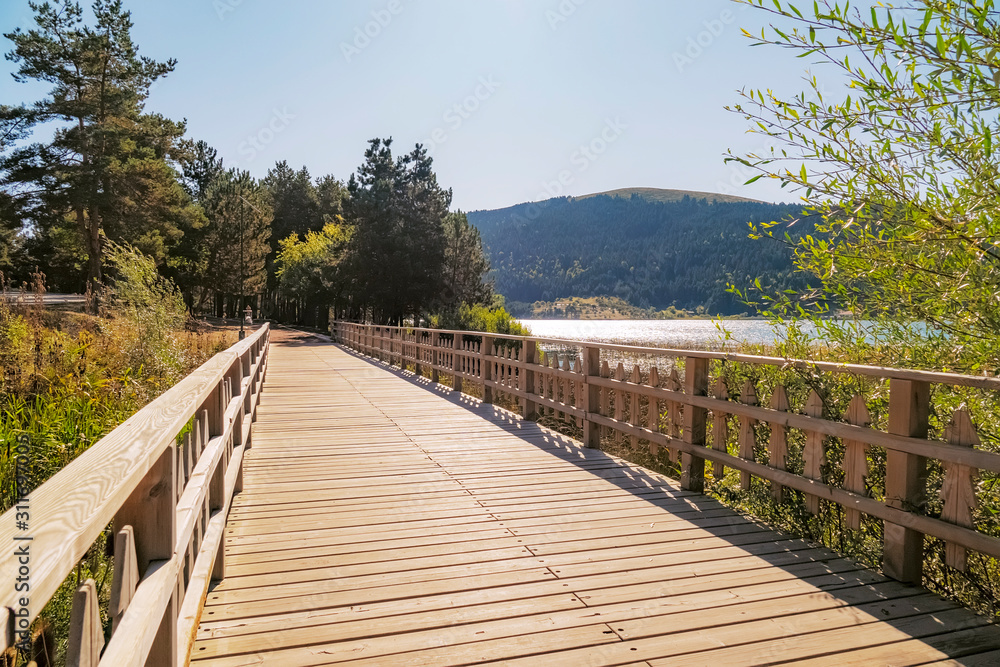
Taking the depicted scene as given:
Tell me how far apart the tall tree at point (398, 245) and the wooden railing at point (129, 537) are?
3502 cm

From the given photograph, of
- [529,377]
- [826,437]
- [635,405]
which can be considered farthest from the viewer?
[529,377]

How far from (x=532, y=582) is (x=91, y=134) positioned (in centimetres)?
2800

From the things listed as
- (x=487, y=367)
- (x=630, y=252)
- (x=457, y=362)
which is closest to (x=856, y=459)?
(x=487, y=367)

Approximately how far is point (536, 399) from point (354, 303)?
113ft

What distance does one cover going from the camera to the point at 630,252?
164875 millimetres

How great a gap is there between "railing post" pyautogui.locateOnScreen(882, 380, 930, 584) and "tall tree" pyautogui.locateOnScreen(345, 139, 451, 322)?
35229mm

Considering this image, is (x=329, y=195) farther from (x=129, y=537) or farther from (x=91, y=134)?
(x=129, y=537)

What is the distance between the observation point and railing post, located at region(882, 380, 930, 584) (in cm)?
333

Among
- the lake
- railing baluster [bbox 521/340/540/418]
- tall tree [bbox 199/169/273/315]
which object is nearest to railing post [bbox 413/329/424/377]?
the lake

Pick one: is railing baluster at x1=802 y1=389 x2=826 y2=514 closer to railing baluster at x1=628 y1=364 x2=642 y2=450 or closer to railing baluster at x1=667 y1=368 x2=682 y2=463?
railing baluster at x1=667 y1=368 x2=682 y2=463

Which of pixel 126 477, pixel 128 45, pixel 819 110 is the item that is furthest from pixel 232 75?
pixel 128 45

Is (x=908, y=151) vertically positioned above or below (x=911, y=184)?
above

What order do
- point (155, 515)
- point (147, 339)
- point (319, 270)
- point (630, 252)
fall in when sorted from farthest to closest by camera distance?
point (630, 252)
point (319, 270)
point (147, 339)
point (155, 515)

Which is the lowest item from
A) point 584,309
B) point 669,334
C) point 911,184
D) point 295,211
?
point 669,334
